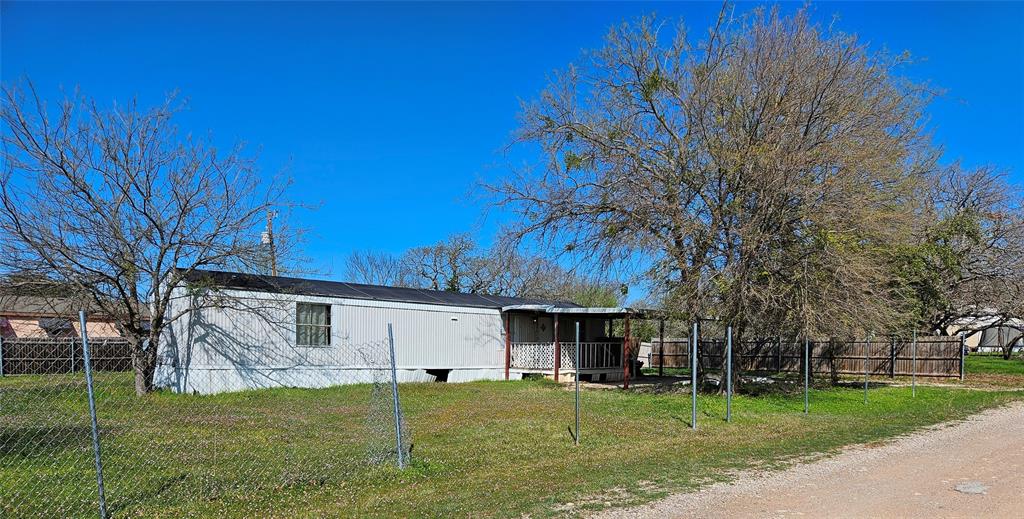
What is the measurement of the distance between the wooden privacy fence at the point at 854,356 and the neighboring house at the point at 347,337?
4.91 m

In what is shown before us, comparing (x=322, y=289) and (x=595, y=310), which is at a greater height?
(x=322, y=289)

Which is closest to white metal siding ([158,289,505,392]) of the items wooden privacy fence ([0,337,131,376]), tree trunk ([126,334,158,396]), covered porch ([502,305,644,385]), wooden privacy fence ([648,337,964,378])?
covered porch ([502,305,644,385])

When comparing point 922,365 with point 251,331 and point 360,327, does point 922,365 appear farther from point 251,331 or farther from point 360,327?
point 251,331

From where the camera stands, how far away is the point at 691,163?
49.8 feet

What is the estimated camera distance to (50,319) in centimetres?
1978

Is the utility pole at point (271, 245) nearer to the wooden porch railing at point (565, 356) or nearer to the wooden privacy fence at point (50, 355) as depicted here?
the wooden privacy fence at point (50, 355)

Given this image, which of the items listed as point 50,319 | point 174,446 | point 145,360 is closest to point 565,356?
point 145,360

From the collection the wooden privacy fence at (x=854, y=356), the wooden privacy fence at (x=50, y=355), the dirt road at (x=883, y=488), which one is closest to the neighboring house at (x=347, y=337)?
the wooden privacy fence at (x=50, y=355)

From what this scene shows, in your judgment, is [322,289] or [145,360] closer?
[145,360]

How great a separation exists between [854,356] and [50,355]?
2400cm

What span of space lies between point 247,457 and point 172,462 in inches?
31.7

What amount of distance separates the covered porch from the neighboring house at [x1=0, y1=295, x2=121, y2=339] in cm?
1133

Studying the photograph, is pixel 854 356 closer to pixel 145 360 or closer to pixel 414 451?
pixel 414 451

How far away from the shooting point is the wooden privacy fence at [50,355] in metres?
9.43
